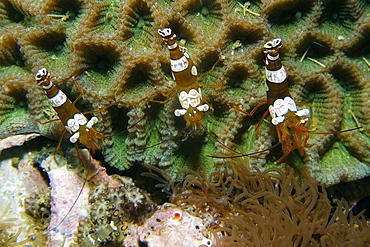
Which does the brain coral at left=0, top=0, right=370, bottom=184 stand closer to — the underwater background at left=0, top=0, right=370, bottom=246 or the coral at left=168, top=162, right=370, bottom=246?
the underwater background at left=0, top=0, right=370, bottom=246

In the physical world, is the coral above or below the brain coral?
below

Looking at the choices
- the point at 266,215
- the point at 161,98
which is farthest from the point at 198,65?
the point at 266,215

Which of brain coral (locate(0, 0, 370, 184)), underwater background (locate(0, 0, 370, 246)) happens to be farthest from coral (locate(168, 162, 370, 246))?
brain coral (locate(0, 0, 370, 184))

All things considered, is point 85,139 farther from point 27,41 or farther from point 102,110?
point 27,41

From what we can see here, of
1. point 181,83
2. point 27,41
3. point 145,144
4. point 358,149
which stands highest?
point 27,41

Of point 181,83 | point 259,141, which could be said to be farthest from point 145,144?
point 259,141

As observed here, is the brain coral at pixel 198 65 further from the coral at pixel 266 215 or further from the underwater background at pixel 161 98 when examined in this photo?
the coral at pixel 266 215

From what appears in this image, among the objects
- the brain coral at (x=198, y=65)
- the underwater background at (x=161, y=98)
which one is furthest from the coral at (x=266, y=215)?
the brain coral at (x=198, y=65)
